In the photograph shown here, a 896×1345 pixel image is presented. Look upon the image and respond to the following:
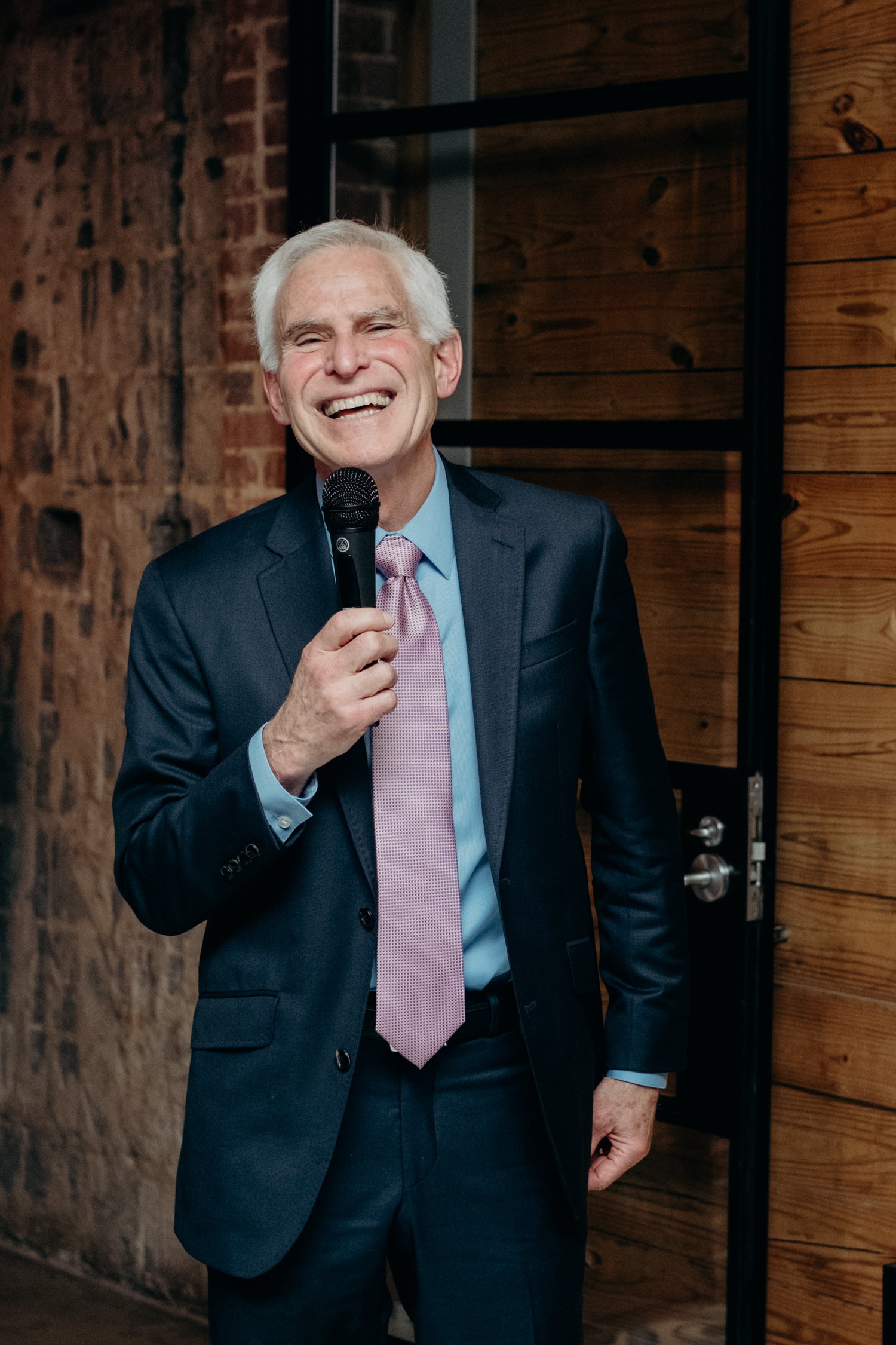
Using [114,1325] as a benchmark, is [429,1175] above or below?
above

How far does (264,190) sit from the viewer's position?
3256 mm

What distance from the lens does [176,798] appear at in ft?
6.09

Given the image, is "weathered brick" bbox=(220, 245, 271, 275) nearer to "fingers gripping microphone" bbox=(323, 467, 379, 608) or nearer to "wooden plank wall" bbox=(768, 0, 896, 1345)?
"wooden plank wall" bbox=(768, 0, 896, 1345)

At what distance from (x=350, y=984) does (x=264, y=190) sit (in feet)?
6.52

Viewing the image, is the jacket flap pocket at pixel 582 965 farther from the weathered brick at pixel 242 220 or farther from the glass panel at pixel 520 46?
the weathered brick at pixel 242 220

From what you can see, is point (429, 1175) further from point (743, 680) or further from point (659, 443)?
point (659, 443)

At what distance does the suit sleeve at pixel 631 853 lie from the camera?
2012mm

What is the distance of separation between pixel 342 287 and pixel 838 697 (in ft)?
3.82

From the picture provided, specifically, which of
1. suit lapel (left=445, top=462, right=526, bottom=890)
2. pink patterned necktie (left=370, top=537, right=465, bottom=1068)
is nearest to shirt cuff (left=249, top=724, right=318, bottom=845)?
pink patterned necktie (left=370, top=537, right=465, bottom=1068)

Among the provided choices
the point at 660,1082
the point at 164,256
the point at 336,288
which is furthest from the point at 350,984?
the point at 164,256

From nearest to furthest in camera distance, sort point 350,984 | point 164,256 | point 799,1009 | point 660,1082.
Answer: point 350,984 < point 660,1082 < point 799,1009 < point 164,256

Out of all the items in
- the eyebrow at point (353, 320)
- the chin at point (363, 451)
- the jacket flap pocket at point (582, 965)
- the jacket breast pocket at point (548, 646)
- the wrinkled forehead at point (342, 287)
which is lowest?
the jacket flap pocket at point (582, 965)

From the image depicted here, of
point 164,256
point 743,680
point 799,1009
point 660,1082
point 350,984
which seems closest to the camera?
point 350,984

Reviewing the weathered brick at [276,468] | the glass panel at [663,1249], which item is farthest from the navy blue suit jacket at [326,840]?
the weathered brick at [276,468]
